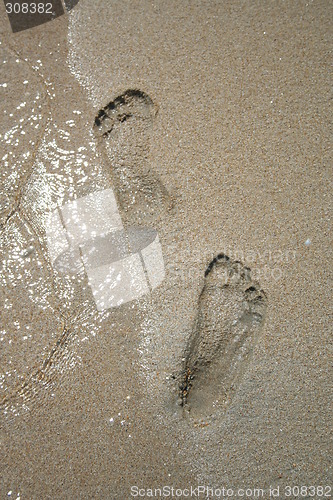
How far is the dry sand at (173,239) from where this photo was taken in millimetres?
1908

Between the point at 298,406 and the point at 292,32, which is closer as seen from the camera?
the point at 298,406

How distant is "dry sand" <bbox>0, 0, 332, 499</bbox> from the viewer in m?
1.91

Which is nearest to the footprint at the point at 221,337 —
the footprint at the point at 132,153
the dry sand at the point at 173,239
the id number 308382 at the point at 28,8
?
the dry sand at the point at 173,239

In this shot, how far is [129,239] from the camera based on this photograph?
6.68 feet

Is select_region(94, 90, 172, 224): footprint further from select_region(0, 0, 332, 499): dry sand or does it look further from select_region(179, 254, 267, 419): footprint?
select_region(179, 254, 267, 419): footprint

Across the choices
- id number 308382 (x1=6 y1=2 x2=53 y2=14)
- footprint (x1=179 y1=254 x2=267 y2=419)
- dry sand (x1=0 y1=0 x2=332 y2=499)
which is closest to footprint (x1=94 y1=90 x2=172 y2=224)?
dry sand (x1=0 y1=0 x2=332 y2=499)

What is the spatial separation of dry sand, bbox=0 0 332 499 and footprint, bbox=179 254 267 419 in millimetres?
49

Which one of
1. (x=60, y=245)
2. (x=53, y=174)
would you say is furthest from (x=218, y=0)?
(x=60, y=245)

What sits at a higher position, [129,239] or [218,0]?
[218,0]

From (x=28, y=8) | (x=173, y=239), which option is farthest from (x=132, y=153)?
(x=28, y=8)

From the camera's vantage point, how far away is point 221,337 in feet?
6.47

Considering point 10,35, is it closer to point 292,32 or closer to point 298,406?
point 292,32

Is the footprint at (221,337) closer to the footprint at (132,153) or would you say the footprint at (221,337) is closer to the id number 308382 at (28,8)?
the footprint at (132,153)

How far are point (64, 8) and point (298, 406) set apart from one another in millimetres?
2353
